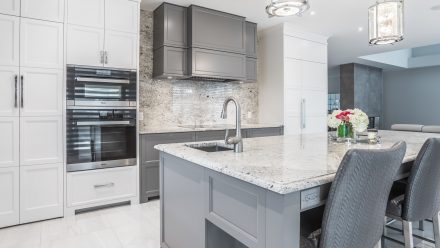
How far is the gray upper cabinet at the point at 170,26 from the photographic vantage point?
152 inches

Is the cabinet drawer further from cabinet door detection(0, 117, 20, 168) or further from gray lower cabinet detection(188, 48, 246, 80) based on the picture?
gray lower cabinet detection(188, 48, 246, 80)

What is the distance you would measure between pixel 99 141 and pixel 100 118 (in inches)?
10.4

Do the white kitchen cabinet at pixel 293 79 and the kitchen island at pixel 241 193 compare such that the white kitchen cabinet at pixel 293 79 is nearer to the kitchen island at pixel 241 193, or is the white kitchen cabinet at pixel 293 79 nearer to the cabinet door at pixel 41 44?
the kitchen island at pixel 241 193

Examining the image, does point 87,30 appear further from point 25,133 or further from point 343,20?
point 343,20

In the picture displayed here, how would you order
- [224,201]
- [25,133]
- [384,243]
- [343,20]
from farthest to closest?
[343,20]
[25,133]
[384,243]
[224,201]

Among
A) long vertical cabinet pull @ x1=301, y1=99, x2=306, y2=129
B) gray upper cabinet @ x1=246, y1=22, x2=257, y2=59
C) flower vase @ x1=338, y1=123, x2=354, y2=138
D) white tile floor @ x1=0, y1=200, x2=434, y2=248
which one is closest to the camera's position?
white tile floor @ x1=0, y1=200, x2=434, y2=248

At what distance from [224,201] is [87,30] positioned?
2.66 meters

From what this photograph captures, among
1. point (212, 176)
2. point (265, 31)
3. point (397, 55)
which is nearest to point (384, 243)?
point (212, 176)

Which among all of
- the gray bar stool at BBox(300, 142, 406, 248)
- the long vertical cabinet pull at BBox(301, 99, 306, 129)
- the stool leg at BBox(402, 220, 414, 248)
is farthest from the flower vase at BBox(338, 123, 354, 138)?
the long vertical cabinet pull at BBox(301, 99, 306, 129)

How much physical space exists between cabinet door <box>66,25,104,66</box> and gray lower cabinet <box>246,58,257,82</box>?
2310 millimetres

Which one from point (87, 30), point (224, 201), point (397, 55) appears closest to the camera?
point (224, 201)

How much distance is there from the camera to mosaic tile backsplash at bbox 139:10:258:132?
411 cm

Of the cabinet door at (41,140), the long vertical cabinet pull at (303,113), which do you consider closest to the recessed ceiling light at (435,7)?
the long vertical cabinet pull at (303,113)

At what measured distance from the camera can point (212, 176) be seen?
1.53m
